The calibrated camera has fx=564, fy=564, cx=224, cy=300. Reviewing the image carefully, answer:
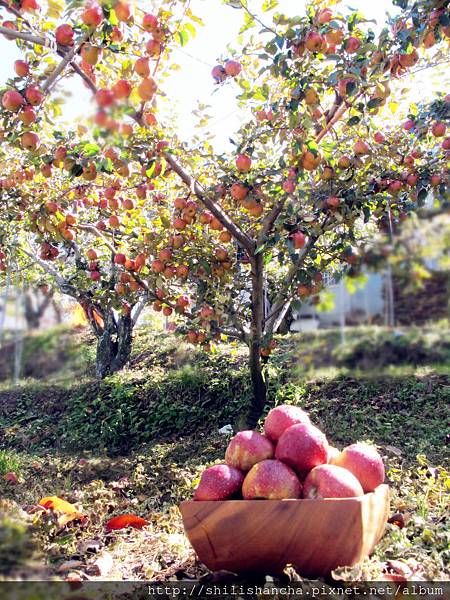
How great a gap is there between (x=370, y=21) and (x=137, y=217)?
2.38 meters

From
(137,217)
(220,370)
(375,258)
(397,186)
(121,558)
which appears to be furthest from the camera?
(220,370)

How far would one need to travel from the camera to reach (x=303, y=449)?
1.91 m

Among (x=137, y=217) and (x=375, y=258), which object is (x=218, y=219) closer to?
(x=137, y=217)

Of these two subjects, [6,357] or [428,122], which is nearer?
[6,357]

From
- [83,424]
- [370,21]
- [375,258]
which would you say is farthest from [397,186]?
[83,424]

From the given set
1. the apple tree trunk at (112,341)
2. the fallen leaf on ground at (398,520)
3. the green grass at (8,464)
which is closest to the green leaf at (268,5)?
the fallen leaf on ground at (398,520)

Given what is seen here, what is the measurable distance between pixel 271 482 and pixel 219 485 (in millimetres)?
210

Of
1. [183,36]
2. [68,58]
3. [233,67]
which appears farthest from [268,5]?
[68,58]

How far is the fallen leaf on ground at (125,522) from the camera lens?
267cm

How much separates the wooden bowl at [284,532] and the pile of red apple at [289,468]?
6cm

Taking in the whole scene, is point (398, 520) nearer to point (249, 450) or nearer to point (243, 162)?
point (249, 450)

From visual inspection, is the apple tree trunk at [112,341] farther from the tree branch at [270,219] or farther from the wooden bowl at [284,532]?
the wooden bowl at [284,532]

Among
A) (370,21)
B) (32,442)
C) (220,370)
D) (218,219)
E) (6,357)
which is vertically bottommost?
(32,442)

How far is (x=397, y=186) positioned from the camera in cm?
363
